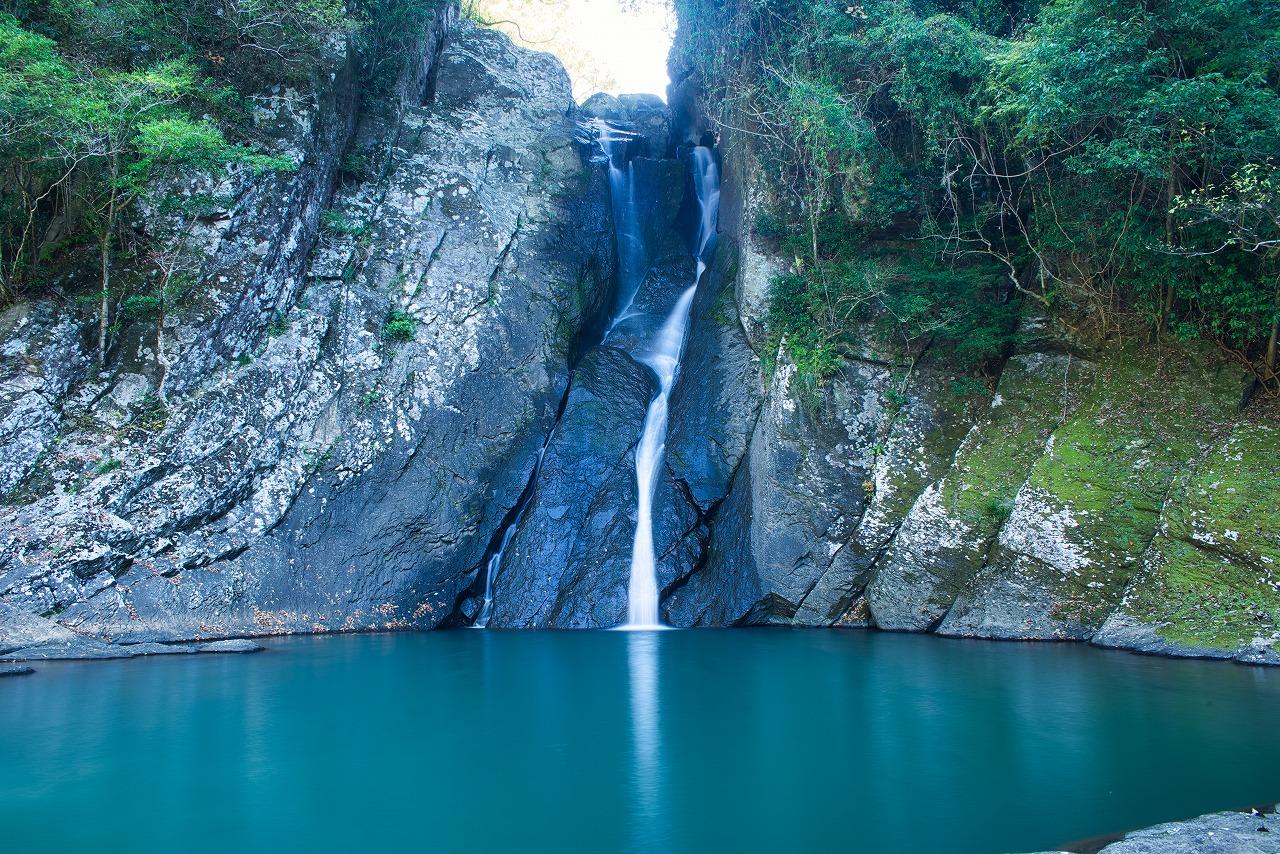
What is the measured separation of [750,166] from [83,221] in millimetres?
12597

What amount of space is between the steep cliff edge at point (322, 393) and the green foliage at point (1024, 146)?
5.40 metres

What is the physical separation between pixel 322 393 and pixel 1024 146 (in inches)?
506

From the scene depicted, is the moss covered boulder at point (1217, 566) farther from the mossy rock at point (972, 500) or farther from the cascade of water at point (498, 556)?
the cascade of water at point (498, 556)

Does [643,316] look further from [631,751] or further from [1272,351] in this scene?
[631,751]

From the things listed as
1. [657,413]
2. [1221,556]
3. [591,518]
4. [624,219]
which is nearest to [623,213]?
[624,219]

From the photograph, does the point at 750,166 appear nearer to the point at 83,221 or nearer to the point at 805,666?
the point at 805,666

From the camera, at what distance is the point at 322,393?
13898 millimetres

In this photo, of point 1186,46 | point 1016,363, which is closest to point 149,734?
point 1016,363

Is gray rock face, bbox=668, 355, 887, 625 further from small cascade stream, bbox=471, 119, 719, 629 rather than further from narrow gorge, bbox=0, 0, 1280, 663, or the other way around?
small cascade stream, bbox=471, 119, 719, 629

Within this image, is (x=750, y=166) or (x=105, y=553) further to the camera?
(x=750, y=166)

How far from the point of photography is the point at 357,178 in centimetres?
1614

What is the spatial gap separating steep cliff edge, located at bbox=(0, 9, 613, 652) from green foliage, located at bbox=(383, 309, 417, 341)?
44mm

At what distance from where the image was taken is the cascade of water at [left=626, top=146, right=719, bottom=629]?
13.9 m

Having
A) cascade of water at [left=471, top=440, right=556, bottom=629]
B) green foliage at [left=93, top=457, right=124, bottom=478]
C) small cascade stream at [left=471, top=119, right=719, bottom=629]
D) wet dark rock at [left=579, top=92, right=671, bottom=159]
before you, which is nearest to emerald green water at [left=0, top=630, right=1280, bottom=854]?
green foliage at [left=93, top=457, right=124, bottom=478]
